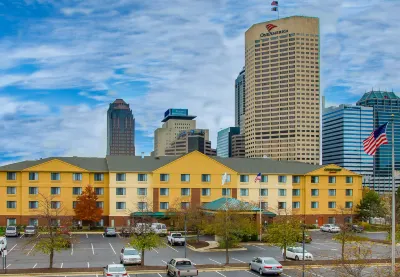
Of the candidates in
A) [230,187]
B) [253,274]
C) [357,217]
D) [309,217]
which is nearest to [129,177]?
[230,187]

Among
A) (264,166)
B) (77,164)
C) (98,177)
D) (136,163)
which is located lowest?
(98,177)

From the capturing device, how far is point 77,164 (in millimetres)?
85312

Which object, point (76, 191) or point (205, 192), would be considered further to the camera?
point (205, 192)

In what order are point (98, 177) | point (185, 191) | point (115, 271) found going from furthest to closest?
point (98, 177)
point (185, 191)
point (115, 271)

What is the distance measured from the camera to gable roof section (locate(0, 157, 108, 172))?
82188 mm

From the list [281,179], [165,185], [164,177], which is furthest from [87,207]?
[281,179]

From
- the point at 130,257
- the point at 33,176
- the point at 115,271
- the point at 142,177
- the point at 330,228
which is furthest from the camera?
the point at 142,177

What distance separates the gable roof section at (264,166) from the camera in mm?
88375

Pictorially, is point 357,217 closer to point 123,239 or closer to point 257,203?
point 257,203

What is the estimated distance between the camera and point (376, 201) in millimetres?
86812

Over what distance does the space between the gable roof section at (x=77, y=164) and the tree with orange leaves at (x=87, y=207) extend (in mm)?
5229

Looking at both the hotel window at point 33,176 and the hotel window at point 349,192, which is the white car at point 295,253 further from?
the hotel window at point 33,176

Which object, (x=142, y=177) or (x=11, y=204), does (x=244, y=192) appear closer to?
(x=142, y=177)

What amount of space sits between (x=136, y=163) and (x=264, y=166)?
2095 centimetres
